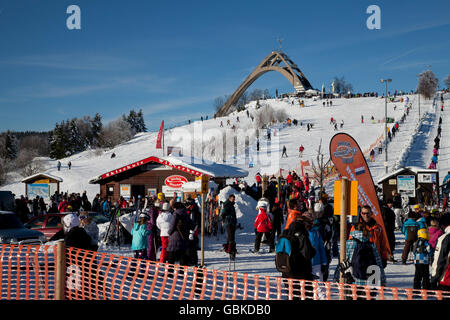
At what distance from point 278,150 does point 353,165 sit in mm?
38383

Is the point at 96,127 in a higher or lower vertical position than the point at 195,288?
higher

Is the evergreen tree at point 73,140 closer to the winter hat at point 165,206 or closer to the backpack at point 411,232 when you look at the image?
the winter hat at point 165,206

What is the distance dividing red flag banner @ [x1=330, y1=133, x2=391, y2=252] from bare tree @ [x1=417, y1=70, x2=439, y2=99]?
291 feet

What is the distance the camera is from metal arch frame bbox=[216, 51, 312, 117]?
134 meters

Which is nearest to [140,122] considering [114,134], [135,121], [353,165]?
[135,121]

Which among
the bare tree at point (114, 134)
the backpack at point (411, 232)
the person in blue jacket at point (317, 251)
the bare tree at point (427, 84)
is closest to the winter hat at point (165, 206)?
the person in blue jacket at point (317, 251)

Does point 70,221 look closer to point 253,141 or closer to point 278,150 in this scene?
point 278,150

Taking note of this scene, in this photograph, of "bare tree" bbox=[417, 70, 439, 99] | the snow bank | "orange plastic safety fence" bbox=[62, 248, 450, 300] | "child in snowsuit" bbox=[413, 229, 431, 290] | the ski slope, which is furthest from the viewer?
"bare tree" bbox=[417, 70, 439, 99]

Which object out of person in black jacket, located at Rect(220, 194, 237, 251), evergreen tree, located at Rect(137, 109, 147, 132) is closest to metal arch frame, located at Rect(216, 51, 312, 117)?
evergreen tree, located at Rect(137, 109, 147, 132)

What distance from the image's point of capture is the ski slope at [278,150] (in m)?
12.4

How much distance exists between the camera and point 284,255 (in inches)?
233

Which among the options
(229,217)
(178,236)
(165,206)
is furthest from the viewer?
(229,217)

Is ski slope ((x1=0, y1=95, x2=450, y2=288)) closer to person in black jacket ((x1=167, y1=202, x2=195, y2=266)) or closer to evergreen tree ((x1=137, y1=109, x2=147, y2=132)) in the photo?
person in black jacket ((x1=167, y1=202, x2=195, y2=266))
